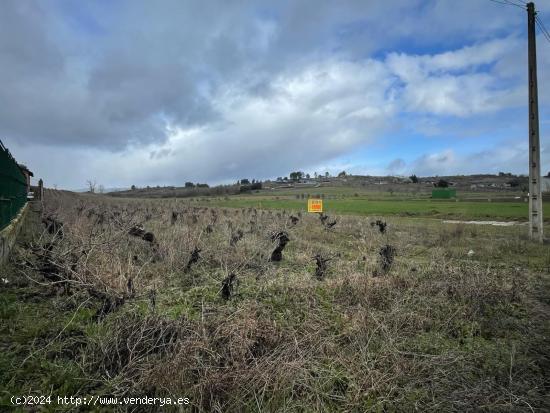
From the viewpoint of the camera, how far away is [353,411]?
11.4ft

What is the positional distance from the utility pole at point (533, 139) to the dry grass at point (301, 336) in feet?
27.8

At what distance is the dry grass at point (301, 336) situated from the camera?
140 inches

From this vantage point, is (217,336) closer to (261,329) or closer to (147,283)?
(261,329)

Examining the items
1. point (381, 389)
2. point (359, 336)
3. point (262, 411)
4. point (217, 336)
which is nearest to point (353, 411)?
point (381, 389)

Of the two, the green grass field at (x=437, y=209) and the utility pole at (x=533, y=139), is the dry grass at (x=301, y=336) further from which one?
the green grass field at (x=437, y=209)

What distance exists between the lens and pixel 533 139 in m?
15.6

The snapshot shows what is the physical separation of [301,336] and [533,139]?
52.4 feet

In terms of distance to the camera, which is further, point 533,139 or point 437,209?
point 437,209

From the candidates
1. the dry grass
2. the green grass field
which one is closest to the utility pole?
the dry grass

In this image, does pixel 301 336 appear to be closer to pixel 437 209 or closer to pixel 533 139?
pixel 533 139

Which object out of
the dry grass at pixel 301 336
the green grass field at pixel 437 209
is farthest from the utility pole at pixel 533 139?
the green grass field at pixel 437 209

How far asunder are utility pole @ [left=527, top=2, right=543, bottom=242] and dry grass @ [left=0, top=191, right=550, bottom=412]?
847 centimetres

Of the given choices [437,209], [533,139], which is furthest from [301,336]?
[437,209]

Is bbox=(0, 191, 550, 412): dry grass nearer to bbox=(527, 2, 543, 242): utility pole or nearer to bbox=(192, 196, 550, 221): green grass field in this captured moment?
bbox=(527, 2, 543, 242): utility pole
